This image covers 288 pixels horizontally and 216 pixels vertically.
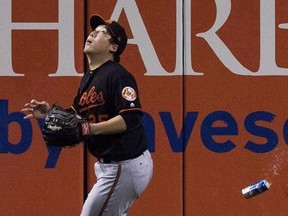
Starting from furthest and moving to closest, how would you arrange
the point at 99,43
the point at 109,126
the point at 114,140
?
the point at 99,43, the point at 114,140, the point at 109,126

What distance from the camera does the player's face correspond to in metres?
5.10

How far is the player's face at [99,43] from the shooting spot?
5.10 metres

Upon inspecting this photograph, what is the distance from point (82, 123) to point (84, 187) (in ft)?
5.48

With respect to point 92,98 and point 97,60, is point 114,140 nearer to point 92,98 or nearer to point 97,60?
point 92,98

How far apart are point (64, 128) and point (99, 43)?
54 centimetres

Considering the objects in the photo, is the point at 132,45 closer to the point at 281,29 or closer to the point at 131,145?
the point at 281,29

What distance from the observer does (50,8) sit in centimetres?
638

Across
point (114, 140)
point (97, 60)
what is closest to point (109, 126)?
point (114, 140)

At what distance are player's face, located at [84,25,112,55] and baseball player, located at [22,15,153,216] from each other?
0.30ft

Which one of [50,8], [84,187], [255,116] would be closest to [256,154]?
[255,116]

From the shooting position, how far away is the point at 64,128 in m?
4.84

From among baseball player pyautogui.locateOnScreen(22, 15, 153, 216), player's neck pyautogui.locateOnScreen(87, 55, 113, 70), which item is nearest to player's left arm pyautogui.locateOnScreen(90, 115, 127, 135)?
baseball player pyautogui.locateOnScreen(22, 15, 153, 216)

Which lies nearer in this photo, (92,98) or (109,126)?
(109,126)

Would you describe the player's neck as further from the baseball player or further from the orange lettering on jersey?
the orange lettering on jersey
